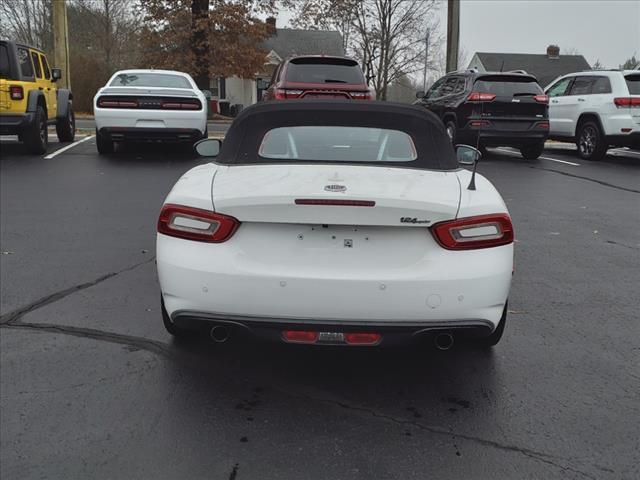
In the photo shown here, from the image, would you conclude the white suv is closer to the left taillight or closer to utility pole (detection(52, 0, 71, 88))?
the left taillight

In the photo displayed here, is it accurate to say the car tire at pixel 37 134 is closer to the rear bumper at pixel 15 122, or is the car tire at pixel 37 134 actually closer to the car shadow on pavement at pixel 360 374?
the rear bumper at pixel 15 122

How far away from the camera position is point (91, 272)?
5383 millimetres

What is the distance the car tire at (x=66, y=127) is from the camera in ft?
50.0

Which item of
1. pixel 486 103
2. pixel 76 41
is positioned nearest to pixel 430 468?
pixel 486 103

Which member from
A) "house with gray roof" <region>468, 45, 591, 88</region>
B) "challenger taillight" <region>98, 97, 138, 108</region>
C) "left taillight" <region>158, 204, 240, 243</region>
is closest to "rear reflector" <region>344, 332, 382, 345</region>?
"left taillight" <region>158, 204, 240, 243</region>

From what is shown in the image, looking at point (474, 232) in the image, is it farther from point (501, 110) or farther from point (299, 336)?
point (501, 110)

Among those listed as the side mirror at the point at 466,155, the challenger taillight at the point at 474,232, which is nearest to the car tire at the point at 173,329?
the challenger taillight at the point at 474,232

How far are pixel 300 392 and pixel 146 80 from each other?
10977mm

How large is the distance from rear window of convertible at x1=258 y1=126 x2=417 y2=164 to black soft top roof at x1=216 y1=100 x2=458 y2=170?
0.04m

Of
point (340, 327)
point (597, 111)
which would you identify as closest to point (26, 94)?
point (340, 327)

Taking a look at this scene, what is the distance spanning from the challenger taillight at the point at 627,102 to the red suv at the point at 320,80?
492 cm

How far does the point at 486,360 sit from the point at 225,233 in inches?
66.2

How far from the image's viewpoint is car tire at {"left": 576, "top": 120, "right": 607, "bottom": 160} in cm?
1420

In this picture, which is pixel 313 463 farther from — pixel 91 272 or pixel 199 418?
pixel 91 272
